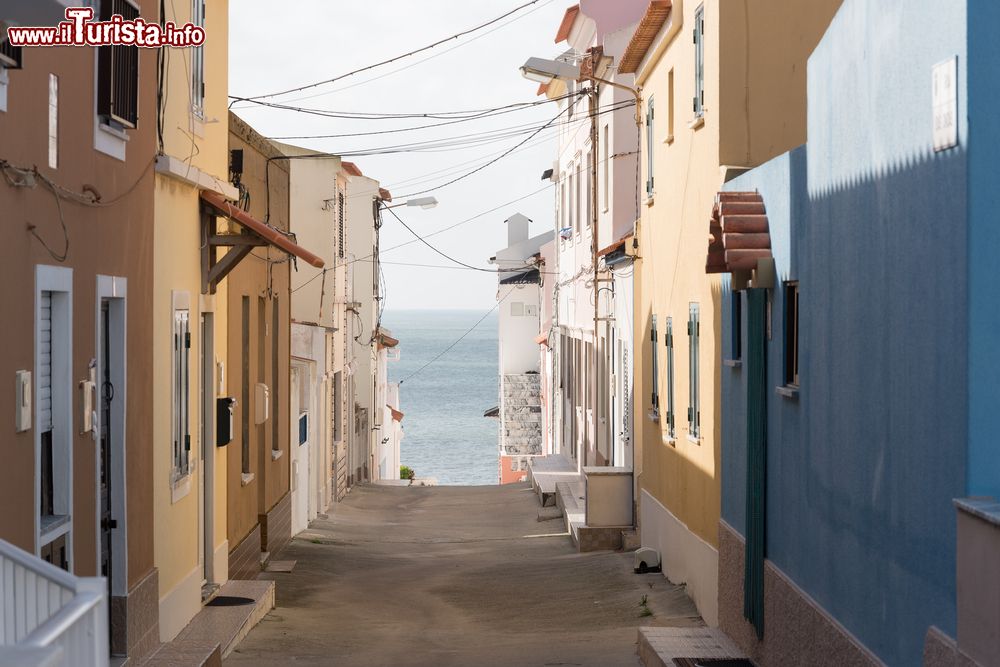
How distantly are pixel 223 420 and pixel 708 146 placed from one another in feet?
18.6

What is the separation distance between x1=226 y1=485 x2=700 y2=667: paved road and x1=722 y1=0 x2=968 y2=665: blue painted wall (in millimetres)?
3750

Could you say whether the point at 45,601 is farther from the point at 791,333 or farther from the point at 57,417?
the point at 791,333

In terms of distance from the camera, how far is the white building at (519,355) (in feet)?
171

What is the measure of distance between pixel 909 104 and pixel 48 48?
5038mm

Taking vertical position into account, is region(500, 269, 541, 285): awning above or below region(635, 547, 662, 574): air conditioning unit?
above

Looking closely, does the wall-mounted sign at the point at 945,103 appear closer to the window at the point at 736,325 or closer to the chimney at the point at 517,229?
the window at the point at 736,325

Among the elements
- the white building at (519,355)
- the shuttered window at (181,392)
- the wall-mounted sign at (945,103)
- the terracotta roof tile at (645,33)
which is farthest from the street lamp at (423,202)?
the wall-mounted sign at (945,103)

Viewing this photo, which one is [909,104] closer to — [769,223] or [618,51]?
[769,223]

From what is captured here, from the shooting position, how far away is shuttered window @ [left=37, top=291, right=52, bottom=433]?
8.46 meters

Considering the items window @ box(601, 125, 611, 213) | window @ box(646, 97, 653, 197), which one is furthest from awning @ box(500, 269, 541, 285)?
window @ box(646, 97, 653, 197)

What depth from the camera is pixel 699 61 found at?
45.7ft

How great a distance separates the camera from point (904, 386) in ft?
22.6

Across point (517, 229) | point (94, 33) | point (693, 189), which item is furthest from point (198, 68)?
point (517, 229)

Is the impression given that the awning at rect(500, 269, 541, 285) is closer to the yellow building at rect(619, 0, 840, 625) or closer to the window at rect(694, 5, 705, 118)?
the yellow building at rect(619, 0, 840, 625)
